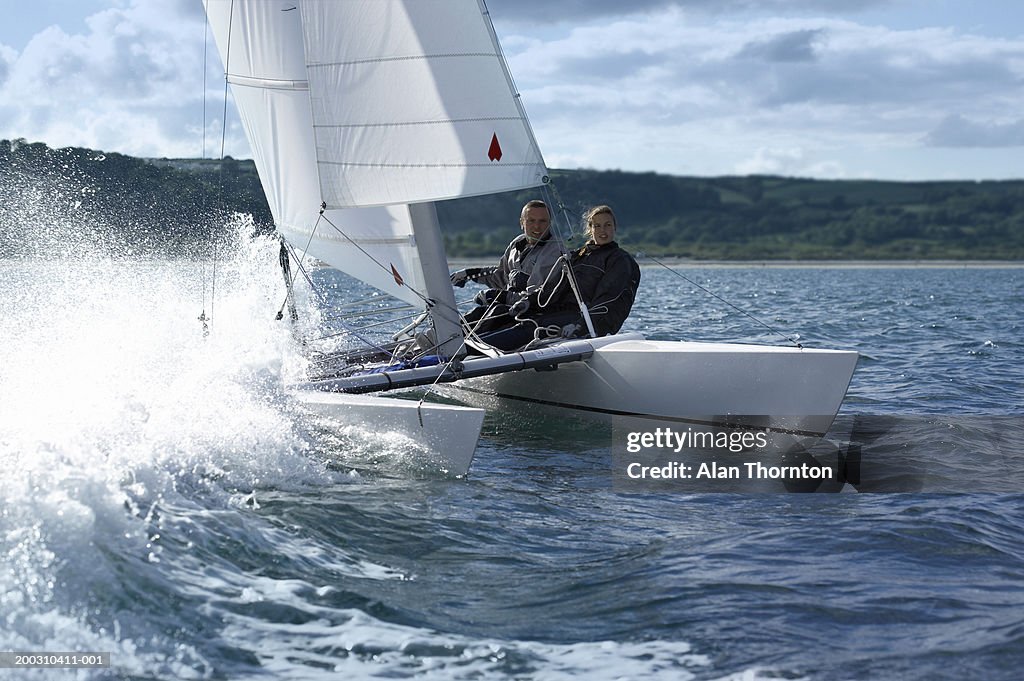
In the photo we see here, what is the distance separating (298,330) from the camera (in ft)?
26.1

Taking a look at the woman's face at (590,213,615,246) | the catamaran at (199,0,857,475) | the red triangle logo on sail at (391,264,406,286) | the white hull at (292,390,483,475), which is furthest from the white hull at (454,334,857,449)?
the white hull at (292,390,483,475)

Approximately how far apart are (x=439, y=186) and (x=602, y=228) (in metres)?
1.24

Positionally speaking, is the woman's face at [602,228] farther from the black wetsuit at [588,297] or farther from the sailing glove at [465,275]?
the sailing glove at [465,275]

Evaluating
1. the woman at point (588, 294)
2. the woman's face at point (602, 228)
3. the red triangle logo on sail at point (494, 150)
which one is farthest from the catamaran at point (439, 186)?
the woman's face at point (602, 228)

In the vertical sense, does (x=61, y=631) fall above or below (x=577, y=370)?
below

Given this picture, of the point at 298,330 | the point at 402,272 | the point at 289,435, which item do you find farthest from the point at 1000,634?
the point at 298,330

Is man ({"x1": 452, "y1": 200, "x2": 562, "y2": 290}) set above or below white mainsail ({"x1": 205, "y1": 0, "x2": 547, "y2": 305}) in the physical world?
below

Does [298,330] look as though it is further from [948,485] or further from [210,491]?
[948,485]

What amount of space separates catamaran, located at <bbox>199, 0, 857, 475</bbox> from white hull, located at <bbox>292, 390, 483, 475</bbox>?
0.16 metres

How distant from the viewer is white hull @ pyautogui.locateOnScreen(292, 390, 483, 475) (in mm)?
5289

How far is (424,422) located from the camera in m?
5.35

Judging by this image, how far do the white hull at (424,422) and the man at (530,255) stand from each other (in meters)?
2.14

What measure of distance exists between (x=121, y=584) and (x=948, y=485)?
397 centimetres

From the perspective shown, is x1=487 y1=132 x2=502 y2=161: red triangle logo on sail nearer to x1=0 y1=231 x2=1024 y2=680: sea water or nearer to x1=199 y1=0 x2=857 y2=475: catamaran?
x1=199 y1=0 x2=857 y2=475: catamaran
